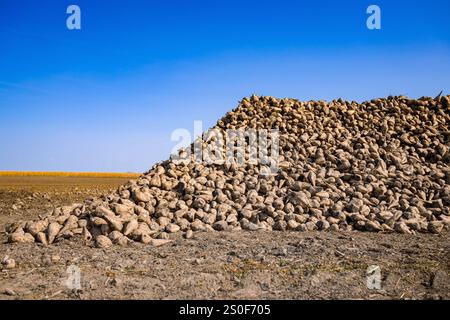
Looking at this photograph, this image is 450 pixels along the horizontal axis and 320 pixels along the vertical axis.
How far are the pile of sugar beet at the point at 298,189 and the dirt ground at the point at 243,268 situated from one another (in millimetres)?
361

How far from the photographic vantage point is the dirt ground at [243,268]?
3938 millimetres

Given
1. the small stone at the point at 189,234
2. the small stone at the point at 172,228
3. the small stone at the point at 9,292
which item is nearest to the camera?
the small stone at the point at 9,292

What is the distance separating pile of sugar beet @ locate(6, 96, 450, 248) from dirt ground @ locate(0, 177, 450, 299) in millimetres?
361

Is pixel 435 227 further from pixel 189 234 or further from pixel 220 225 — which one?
pixel 189 234

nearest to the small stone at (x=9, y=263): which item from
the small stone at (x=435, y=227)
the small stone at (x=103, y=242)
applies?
the small stone at (x=103, y=242)

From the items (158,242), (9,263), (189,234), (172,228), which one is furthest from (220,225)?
(9,263)

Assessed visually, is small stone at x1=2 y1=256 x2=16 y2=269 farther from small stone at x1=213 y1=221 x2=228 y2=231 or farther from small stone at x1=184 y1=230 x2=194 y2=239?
small stone at x1=213 y1=221 x2=228 y2=231

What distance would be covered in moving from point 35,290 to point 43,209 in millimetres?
6694

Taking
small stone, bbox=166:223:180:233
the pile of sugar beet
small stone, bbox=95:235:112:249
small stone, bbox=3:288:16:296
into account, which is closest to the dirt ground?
small stone, bbox=3:288:16:296

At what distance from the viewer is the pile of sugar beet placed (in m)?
6.25

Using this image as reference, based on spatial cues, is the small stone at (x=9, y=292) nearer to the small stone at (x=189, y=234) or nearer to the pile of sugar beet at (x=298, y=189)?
the pile of sugar beet at (x=298, y=189)

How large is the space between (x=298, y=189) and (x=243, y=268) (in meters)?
3.10

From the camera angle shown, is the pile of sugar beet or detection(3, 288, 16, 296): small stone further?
the pile of sugar beet
